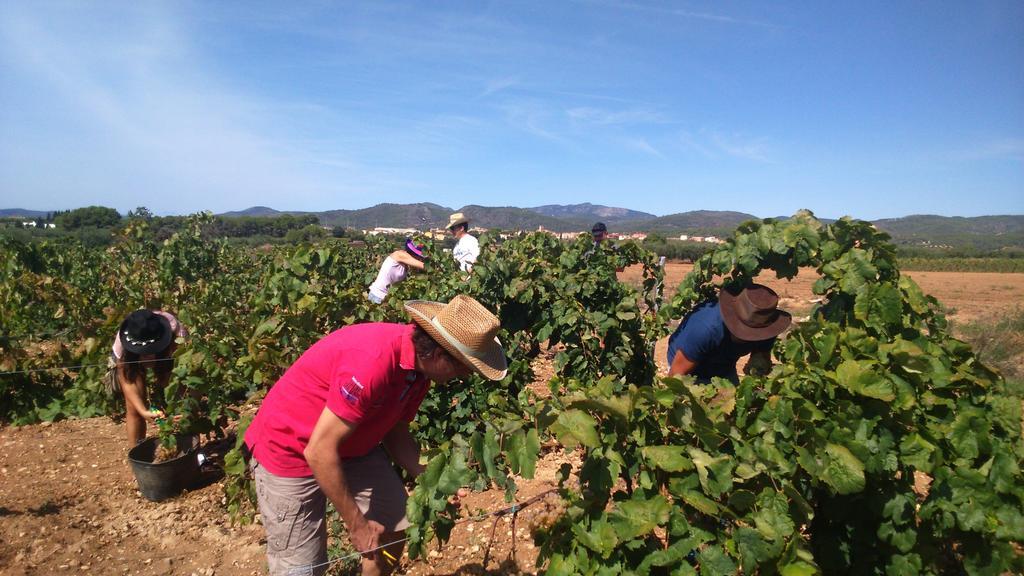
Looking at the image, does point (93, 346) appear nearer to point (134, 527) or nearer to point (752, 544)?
point (134, 527)

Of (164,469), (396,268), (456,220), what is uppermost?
(456,220)

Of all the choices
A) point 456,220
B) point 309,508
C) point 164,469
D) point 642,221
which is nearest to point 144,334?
point 164,469

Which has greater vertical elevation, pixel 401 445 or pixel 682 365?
pixel 682 365

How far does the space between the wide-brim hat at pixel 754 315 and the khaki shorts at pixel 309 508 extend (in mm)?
1702

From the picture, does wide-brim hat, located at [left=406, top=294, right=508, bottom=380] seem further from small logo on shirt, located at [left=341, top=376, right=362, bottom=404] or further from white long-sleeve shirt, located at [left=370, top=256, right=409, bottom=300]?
white long-sleeve shirt, located at [left=370, top=256, right=409, bottom=300]

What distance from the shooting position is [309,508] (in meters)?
2.08

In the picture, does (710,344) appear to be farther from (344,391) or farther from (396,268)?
(396,268)

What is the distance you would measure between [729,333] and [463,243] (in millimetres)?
3337

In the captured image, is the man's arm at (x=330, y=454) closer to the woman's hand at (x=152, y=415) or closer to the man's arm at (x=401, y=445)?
the man's arm at (x=401, y=445)

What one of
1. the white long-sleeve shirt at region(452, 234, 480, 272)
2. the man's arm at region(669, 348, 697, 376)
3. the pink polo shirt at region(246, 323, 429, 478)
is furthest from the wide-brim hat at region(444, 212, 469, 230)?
the pink polo shirt at region(246, 323, 429, 478)

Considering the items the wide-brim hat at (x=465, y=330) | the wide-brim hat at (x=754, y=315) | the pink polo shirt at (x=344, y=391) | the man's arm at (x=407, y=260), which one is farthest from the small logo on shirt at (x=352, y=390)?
the man's arm at (x=407, y=260)

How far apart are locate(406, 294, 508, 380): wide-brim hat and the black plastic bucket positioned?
9.35ft

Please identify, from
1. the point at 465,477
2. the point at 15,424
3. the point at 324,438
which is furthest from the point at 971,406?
the point at 15,424

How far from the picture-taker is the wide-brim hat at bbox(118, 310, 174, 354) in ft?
11.7
